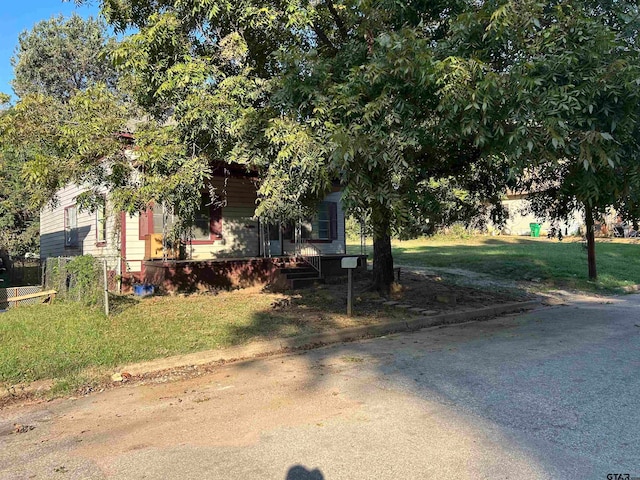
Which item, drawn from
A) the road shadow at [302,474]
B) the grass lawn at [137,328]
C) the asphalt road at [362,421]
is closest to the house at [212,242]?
the grass lawn at [137,328]

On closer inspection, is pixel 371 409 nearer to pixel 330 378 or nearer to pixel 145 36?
pixel 330 378

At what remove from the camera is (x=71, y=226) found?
18969 millimetres

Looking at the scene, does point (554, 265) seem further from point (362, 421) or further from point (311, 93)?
point (362, 421)

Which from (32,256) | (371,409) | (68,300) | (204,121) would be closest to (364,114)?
(204,121)

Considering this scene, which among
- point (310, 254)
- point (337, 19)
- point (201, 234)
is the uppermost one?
point (337, 19)

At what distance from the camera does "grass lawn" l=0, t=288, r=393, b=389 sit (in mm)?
6691

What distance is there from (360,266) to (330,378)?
11.1 metres

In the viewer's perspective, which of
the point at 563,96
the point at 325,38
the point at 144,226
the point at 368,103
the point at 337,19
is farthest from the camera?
the point at 144,226

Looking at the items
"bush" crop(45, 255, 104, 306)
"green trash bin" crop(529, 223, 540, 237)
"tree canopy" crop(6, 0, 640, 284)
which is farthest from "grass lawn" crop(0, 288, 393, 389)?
"green trash bin" crop(529, 223, 540, 237)

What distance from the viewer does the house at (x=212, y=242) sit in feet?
46.1

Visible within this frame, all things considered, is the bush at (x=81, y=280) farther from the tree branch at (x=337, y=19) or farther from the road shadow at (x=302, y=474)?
the road shadow at (x=302, y=474)

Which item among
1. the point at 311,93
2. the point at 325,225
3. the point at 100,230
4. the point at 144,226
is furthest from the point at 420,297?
the point at 100,230

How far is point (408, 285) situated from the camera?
14336 mm

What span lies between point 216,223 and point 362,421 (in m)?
11.9
